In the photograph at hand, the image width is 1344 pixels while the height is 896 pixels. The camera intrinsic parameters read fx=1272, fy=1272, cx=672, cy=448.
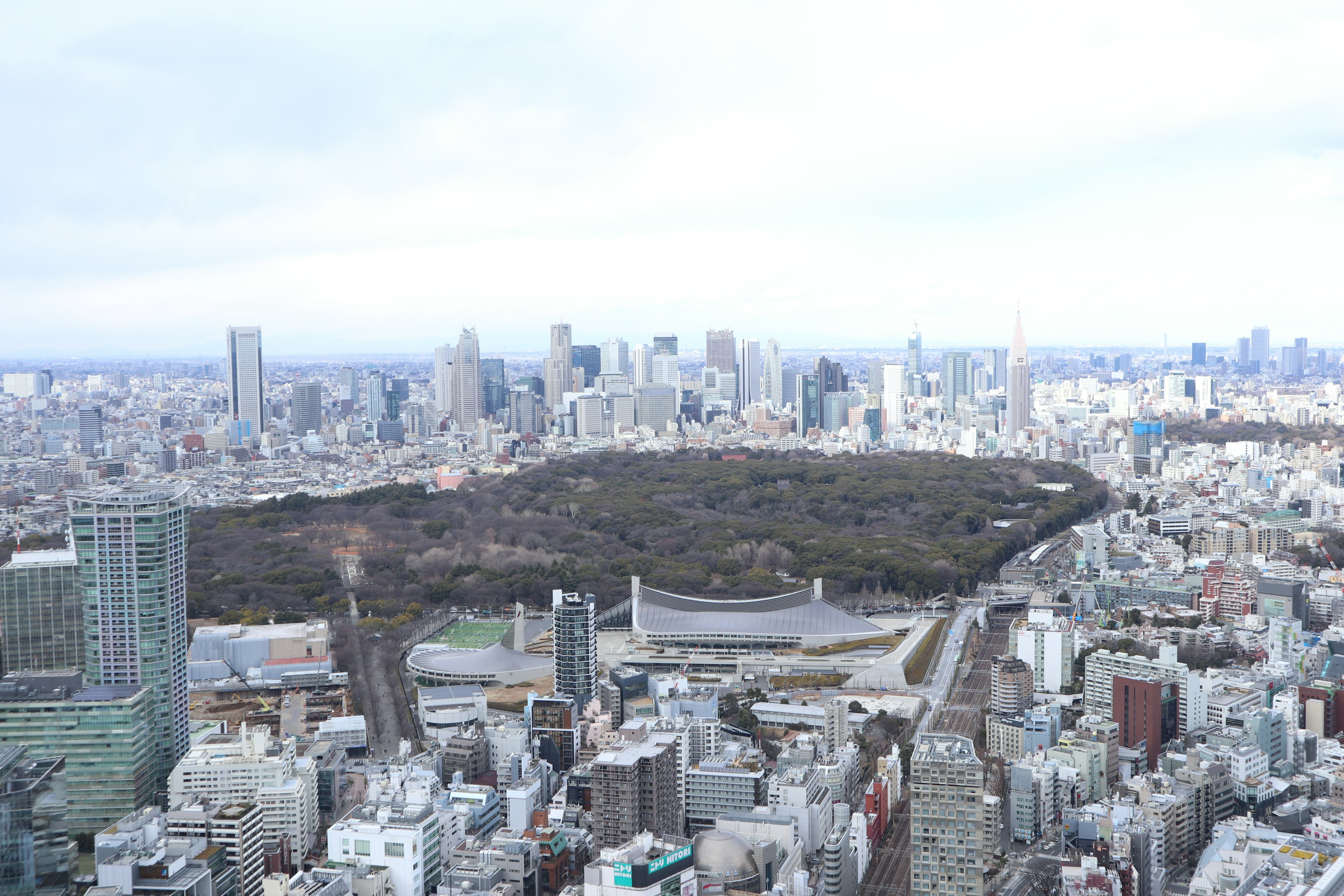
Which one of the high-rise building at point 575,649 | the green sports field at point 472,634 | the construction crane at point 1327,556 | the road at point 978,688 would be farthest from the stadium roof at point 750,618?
the construction crane at point 1327,556

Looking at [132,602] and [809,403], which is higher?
[809,403]

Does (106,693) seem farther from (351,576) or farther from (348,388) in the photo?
(348,388)

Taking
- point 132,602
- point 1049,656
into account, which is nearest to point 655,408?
point 1049,656

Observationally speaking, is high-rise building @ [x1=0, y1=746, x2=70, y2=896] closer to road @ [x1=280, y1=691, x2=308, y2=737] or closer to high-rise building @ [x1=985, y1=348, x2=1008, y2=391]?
road @ [x1=280, y1=691, x2=308, y2=737]

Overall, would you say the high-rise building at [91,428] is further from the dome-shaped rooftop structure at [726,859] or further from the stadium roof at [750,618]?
the dome-shaped rooftop structure at [726,859]

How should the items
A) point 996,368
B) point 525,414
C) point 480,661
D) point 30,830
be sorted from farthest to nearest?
point 996,368, point 525,414, point 480,661, point 30,830

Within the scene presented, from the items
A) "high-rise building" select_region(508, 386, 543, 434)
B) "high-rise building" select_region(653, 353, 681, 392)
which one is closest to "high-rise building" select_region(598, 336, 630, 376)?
"high-rise building" select_region(653, 353, 681, 392)

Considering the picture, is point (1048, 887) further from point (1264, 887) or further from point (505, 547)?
point (505, 547)

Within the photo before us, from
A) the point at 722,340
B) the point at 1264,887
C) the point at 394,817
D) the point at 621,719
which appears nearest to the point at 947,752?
the point at 1264,887
